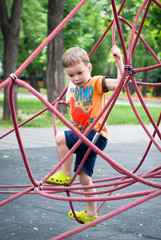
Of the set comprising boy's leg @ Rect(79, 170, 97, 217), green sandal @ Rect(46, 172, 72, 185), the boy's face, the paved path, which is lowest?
the paved path

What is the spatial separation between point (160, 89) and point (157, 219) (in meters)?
32.3

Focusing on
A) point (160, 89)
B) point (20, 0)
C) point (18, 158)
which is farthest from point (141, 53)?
point (18, 158)

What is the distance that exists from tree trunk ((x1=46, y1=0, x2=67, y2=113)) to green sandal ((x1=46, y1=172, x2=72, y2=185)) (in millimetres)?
9381

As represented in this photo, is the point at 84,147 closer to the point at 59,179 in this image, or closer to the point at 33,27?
the point at 59,179

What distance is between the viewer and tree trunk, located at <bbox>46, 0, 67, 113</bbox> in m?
12.3

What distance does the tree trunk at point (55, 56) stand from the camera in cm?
1227

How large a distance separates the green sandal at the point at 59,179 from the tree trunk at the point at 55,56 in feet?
30.8

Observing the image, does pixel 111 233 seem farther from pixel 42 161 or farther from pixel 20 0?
pixel 20 0

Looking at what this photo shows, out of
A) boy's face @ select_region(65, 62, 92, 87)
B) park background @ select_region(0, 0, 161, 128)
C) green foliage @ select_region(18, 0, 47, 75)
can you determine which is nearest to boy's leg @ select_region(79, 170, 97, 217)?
boy's face @ select_region(65, 62, 92, 87)

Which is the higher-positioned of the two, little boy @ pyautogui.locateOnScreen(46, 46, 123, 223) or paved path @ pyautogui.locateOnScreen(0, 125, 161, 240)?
little boy @ pyautogui.locateOnScreen(46, 46, 123, 223)

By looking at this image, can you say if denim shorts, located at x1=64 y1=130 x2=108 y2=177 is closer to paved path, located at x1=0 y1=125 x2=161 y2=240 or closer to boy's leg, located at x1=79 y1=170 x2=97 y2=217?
boy's leg, located at x1=79 y1=170 x2=97 y2=217

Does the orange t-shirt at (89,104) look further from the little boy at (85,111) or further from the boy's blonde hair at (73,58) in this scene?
the boy's blonde hair at (73,58)

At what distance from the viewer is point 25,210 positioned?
348 cm

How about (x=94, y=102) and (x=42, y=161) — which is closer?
(x=94, y=102)
